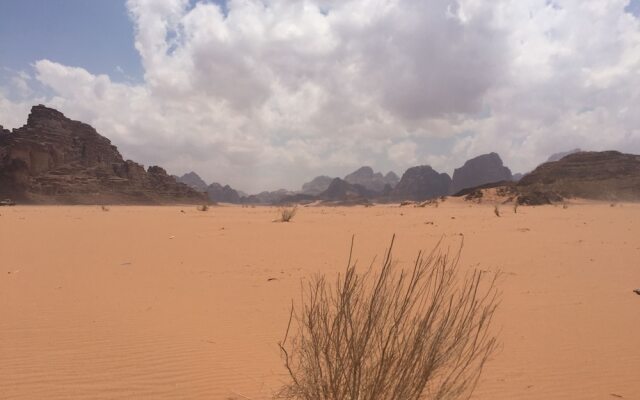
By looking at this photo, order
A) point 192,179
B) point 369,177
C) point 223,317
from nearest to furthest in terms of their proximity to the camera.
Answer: point 223,317 → point 192,179 → point 369,177

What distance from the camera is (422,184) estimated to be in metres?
117

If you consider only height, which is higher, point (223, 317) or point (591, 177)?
point (591, 177)

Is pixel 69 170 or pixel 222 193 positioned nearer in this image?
pixel 69 170

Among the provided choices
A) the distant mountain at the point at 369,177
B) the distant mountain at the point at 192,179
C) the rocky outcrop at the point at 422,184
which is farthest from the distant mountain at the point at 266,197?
the rocky outcrop at the point at 422,184

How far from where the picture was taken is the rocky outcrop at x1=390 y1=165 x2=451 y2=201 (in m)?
116

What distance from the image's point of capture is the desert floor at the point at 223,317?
9.91 feet

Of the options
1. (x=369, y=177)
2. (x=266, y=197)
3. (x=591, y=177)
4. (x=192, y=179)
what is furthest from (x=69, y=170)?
(x=369, y=177)

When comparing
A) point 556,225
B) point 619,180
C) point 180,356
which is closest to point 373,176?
point 619,180

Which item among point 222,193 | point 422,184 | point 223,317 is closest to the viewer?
point 223,317

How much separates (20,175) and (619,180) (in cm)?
7697

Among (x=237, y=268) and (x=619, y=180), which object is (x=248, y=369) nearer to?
(x=237, y=268)

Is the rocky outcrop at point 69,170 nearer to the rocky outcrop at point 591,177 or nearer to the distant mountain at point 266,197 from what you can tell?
the rocky outcrop at point 591,177

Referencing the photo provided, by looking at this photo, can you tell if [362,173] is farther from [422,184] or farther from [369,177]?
[422,184]

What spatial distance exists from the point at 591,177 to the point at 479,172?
70144mm
